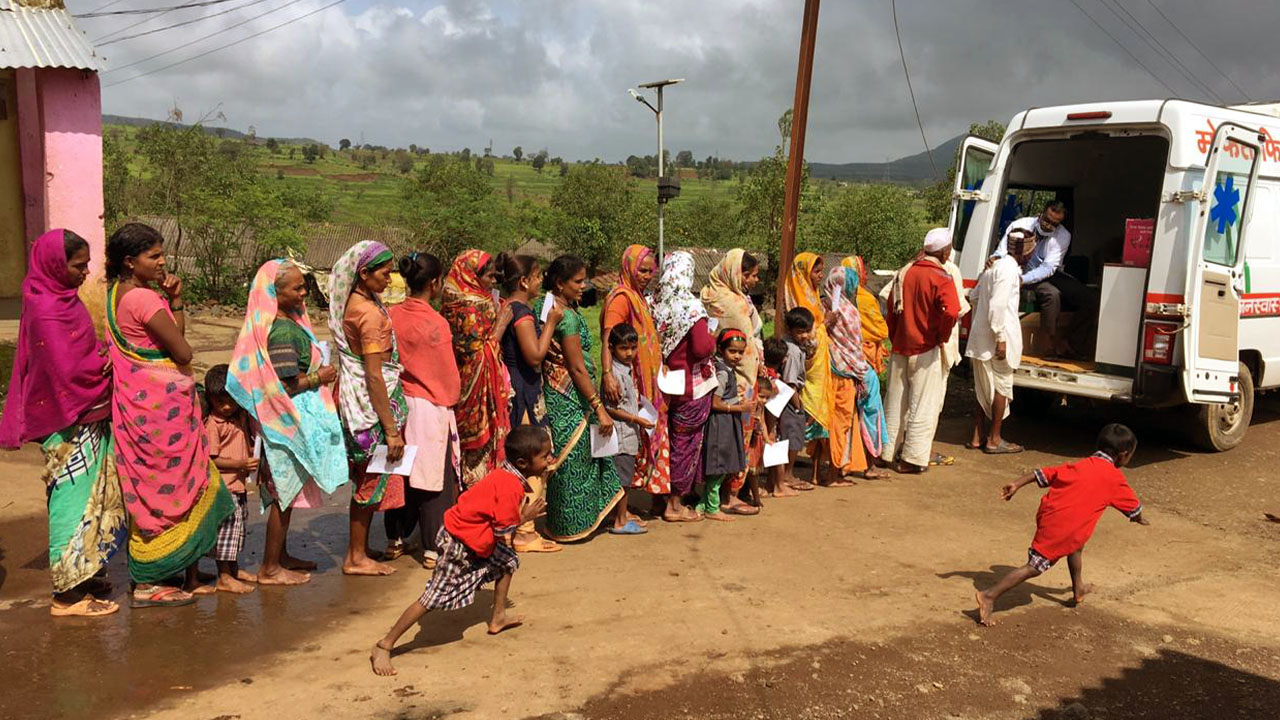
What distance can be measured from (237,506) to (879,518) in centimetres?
370

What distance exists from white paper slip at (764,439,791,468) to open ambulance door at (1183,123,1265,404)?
2.99 m

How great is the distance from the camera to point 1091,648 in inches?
167

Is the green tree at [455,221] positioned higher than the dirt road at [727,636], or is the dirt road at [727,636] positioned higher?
the green tree at [455,221]

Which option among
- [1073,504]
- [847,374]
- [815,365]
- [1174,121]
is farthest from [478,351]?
[1174,121]

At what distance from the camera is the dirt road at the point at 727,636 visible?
12.0 ft

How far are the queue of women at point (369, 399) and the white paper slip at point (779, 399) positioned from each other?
0.05m

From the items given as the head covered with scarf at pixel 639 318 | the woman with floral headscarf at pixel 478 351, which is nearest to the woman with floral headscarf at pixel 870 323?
the head covered with scarf at pixel 639 318

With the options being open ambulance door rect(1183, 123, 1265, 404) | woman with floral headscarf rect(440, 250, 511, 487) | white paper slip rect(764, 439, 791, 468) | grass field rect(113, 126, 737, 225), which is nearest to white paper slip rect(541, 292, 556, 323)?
woman with floral headscarf rect(440, 250, 511, 487)

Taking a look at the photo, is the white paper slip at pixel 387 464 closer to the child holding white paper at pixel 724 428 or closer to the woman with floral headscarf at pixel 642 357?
the woman with floral headscarf at pixel 642 357

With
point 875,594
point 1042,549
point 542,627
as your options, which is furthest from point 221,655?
point 1042,549

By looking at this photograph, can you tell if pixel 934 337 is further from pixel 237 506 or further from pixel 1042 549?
pixel 237 506

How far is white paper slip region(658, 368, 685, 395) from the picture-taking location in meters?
5.75

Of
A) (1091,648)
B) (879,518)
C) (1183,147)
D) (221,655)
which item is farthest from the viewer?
(1183,147)

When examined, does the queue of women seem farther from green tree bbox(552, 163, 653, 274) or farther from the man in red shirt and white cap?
green tree bbox(552, 163, 653, 274)
